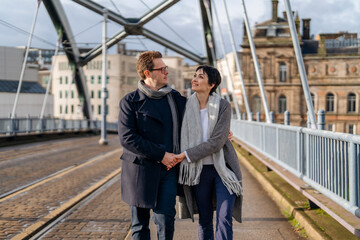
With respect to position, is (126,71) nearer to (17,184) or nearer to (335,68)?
(335,68)

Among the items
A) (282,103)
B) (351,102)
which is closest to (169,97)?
(351,102)

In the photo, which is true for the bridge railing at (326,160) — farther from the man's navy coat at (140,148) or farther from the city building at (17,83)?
the city building at (17,83)

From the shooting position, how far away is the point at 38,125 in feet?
92.0

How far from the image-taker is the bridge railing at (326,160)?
4.39 meters

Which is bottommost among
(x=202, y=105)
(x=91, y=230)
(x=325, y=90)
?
(x=91, y=230)

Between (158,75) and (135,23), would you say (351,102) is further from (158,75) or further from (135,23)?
(158,75)

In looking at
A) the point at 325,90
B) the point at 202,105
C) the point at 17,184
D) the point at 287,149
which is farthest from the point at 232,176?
the point at 325,90

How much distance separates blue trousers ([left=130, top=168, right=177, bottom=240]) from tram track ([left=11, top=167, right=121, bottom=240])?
193cm

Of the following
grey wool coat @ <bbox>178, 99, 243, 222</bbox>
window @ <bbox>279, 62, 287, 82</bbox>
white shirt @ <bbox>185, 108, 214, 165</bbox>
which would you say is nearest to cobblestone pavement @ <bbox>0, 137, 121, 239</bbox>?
grey wool coat @ <bbox>178, 99, 243, 222</bbox>

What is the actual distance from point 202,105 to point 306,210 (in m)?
2.76

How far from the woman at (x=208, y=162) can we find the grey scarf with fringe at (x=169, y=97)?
0.06m

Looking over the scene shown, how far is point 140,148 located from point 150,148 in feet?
0.27

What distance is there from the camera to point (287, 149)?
8117 mm

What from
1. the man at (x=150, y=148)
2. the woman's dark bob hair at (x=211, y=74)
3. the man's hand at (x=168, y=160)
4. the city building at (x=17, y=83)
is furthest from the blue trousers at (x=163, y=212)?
the city building at (x=17, y=83)
